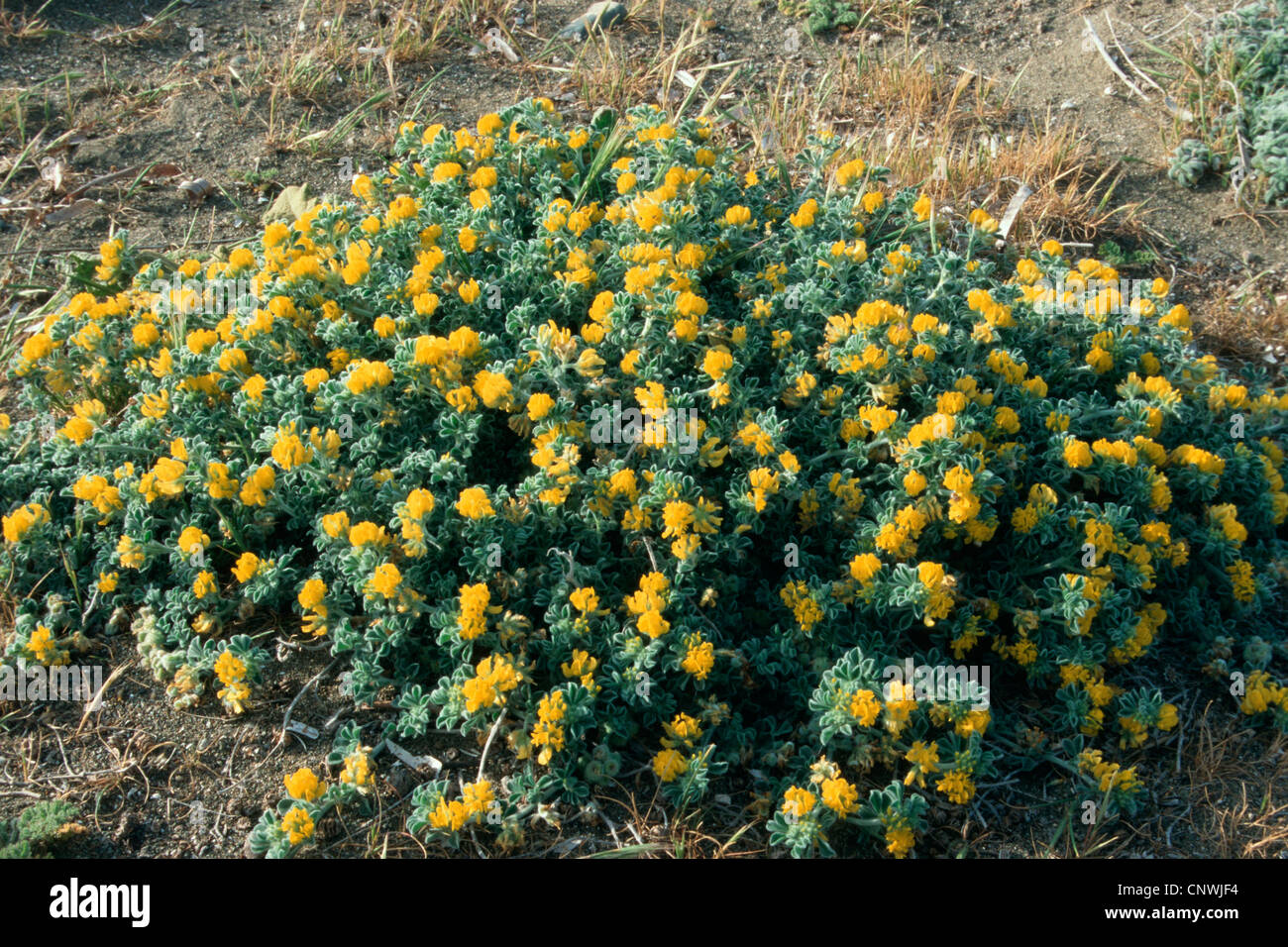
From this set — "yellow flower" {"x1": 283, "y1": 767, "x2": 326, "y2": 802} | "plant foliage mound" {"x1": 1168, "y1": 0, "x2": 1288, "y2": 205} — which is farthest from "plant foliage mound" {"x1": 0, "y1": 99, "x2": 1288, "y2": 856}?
"plant foliage mound" {"x1": 1168, "y1": 0, "x2": 1288, "y2": 205}

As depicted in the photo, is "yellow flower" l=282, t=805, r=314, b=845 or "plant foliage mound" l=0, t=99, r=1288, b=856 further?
"plant foliage mound" l=0, t=99, r=1288, b=856

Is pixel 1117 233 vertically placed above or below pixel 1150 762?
above

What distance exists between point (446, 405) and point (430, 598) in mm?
675

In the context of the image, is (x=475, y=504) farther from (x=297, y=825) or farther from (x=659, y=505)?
(x=297, y=825)

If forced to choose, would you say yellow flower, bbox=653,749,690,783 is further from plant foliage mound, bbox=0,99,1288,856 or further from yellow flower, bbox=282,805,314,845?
yellow flower, bbox=282,805,314,845

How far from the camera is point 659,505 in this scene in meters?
3.12

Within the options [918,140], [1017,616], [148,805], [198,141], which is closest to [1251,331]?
[918,140]

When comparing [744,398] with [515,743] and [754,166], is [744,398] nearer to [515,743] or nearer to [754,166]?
[515,743]

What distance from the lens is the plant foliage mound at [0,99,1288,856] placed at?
2926 millimetres

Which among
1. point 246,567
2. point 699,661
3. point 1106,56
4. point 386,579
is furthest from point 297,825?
point 1106,56

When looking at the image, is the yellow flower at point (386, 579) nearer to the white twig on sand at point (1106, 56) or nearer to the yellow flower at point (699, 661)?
the yellow flower at point (699, 661)

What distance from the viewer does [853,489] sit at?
325 centimetres

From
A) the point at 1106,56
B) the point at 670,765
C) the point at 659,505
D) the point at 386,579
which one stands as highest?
the point at 1106,56

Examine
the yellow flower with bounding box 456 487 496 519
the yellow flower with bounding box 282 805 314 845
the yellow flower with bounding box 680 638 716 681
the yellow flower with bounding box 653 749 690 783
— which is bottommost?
the yellow flower with bounding box 282 805 314 845
